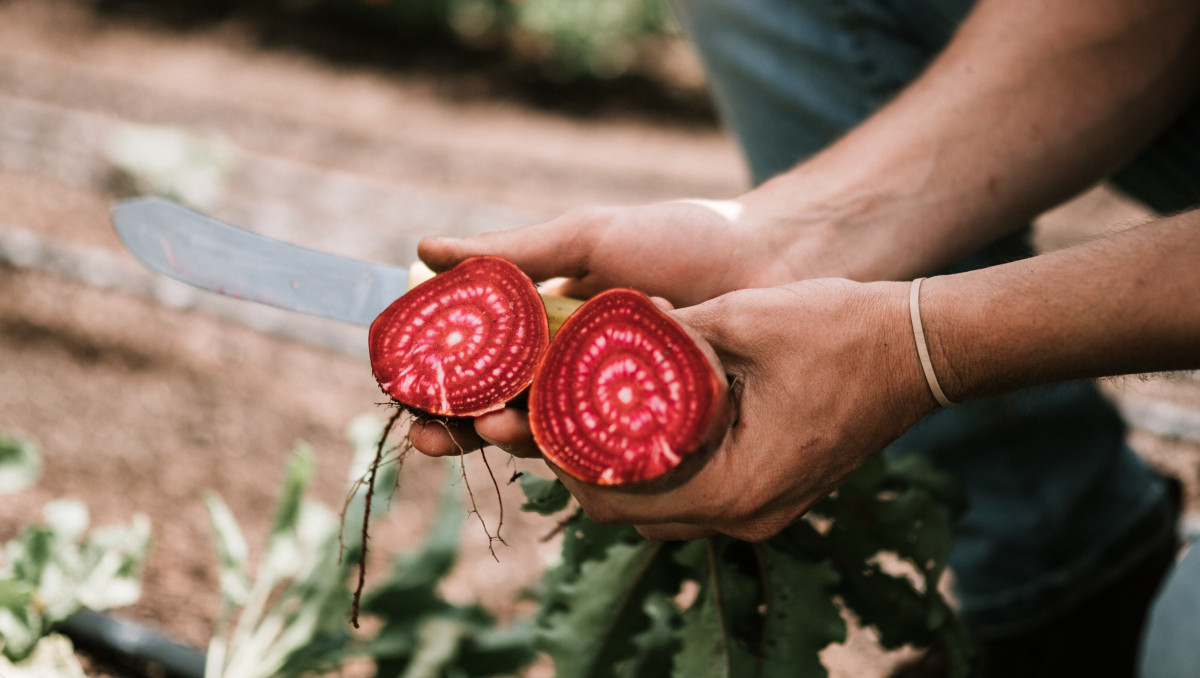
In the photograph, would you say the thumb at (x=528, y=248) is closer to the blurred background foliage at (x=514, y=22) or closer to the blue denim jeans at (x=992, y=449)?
the blue denim jeans at (x=992, y=449)

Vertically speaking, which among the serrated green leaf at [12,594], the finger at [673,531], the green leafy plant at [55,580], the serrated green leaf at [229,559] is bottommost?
the serrated green leaf at [229,559]

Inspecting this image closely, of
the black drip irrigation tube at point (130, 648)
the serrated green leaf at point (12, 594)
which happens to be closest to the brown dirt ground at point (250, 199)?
the black drip irrigation tube at point (130, 648)

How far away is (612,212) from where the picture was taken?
4.81 feet

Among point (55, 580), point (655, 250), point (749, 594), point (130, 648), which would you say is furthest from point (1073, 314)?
point (130, 648)

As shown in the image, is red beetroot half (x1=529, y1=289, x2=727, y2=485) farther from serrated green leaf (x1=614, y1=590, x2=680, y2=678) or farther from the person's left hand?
serrated green leaf (x1=614, y1=590, x2=680, y2=678)

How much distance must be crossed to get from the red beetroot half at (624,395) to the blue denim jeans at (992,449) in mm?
1232

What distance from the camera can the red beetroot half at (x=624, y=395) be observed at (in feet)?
3.52

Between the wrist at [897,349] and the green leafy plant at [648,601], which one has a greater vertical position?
the wrist at [897,349]

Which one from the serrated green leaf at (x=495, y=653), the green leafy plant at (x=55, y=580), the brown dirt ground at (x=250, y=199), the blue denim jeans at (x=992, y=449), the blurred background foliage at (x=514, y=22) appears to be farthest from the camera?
the blurred background foliage at (x=514, y=22)

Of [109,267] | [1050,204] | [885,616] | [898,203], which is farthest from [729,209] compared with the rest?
[109,267]

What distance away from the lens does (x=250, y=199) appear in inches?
163

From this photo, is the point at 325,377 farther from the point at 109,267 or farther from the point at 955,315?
the point at 955,315

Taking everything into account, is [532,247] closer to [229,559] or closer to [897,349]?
[897,349]

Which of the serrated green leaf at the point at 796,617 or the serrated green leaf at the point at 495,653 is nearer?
the serrated green leaf at the point at 796,617
